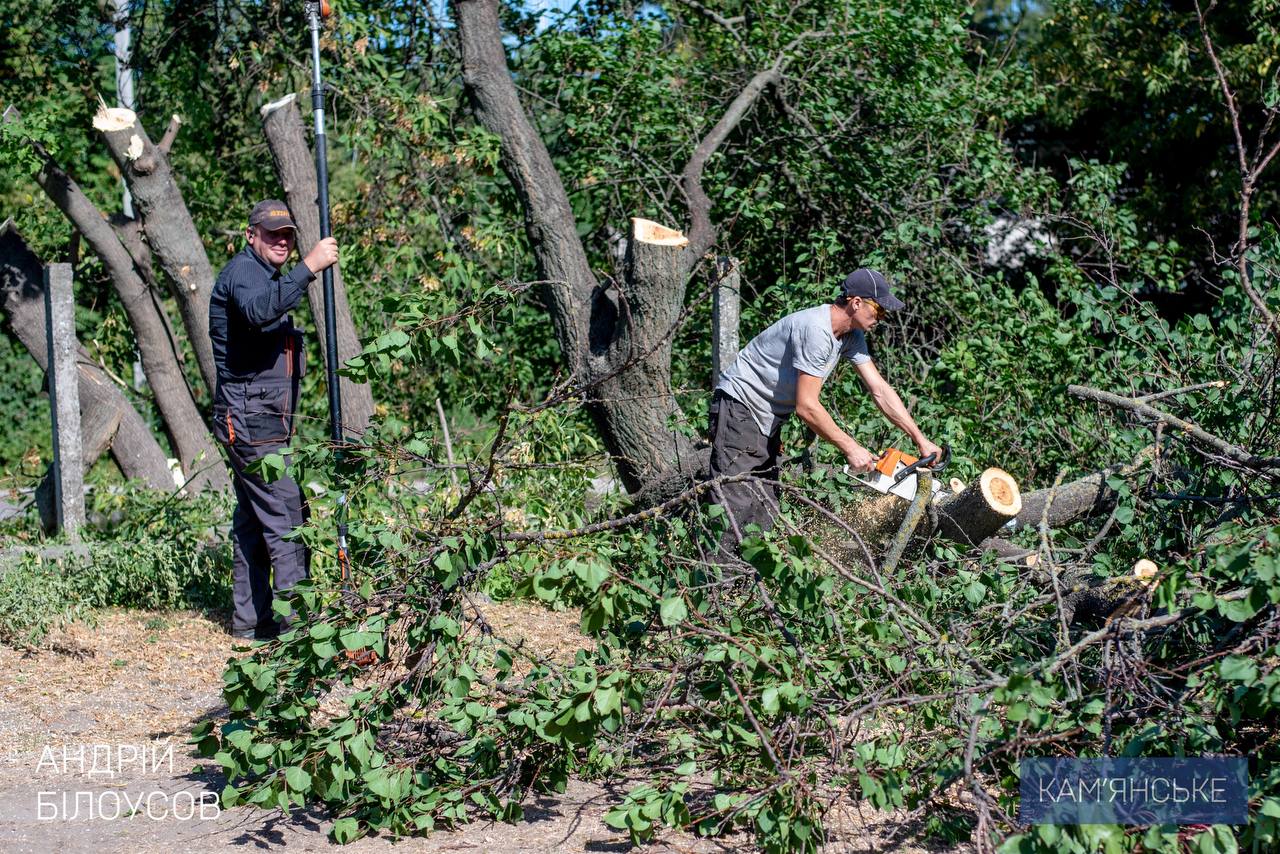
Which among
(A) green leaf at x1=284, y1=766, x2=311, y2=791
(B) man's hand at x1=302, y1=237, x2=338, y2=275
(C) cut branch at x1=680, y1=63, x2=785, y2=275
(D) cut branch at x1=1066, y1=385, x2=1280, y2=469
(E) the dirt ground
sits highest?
(C) cut branch at x1=680, y1=63, x2=785, y2=275

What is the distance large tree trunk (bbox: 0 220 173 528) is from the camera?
780 cm

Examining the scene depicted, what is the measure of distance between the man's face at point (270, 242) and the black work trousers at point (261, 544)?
0.82 meters

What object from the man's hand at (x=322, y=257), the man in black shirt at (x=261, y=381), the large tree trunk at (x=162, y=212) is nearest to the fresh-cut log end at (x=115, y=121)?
the large tree trunk at (x=162, y=212)

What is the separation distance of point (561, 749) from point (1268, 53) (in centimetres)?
871

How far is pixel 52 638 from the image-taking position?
5695mm

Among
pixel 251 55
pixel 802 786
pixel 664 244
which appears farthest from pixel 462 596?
pixel 251 55

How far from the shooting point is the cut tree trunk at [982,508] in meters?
5.29

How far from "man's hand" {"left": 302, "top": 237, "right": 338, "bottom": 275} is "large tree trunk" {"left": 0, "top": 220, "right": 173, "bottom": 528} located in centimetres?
330

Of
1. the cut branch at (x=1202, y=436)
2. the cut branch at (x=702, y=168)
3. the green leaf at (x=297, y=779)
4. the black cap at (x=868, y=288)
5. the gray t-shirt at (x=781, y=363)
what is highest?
the cut branch at (x=702, y=168)

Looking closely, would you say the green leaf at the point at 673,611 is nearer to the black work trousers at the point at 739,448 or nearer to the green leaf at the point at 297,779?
the green leaf at the point at 297,779

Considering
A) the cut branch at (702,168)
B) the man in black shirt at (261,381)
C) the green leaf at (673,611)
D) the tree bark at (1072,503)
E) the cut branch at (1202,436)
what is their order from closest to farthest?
the green leaf at (673,611) < the cut branch at (1202,436) < the man in black shirt at (261,381) < the tree bark at (1072,503) < the cut branch at (702,168)

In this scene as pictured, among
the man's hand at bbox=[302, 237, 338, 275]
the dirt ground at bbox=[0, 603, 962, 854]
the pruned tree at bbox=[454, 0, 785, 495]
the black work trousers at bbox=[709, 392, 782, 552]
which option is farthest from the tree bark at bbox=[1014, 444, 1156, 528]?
the man's hand at bbox=[302, 237, 338, 275]

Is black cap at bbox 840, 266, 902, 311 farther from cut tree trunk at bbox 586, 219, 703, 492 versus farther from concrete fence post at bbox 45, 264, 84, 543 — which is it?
concrete fence post at bbox 45, 264, 84, 543

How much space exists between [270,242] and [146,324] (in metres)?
3.16
